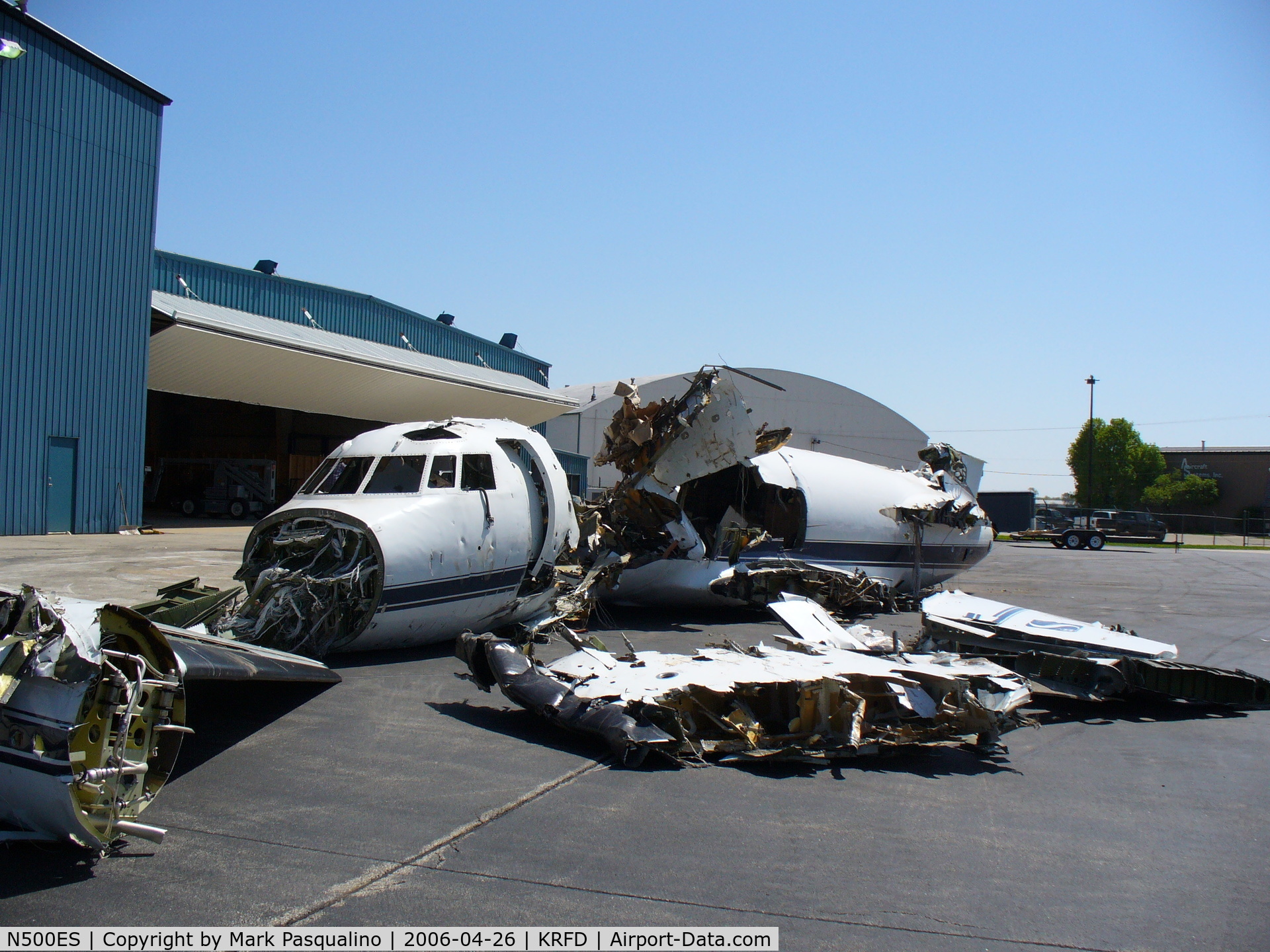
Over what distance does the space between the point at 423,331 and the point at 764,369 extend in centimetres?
2354

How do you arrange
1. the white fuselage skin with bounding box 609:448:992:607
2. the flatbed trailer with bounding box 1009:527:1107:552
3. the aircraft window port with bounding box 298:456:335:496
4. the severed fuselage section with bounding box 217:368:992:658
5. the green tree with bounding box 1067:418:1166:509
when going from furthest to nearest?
1. the green tree with bounding box 1067:418:1166:509
2. the flatbed trailer with bounding box 1009:527:1107:552
3. the white fuselage skin with bounding box 609:448:992:607
4. the aircraft window port with bounding box 298:456:335:496
5. the severed fuselage section with bounding box 217:368:992:658

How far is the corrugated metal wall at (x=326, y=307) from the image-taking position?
3341 cm

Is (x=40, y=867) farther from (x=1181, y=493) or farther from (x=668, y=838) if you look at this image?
(x=1181, y=493)

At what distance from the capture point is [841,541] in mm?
18141

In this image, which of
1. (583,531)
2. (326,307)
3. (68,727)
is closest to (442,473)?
(583,531)

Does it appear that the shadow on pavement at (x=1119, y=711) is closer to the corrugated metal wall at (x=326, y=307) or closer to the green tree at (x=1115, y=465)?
the corrugated metal wall at (x=326, y=307)

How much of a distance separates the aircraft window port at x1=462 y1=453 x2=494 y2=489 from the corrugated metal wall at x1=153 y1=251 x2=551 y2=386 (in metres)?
24.2

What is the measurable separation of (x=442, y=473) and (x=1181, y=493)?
94.6 m

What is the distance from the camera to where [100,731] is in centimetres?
529

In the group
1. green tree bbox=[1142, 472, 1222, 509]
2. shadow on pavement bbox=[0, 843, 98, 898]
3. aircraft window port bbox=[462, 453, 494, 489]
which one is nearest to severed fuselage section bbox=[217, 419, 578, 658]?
aircraft window port bbox=[462, 453, 494, 489]

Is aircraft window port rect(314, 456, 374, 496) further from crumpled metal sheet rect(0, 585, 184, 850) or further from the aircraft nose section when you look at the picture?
crumpled metal sheet rect(0, 585, 184, 850)

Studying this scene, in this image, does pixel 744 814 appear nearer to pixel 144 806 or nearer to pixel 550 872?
pixel 550 872

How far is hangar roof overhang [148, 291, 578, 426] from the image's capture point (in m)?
30.2

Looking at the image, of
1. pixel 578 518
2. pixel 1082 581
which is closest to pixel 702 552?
pixel 578 518
